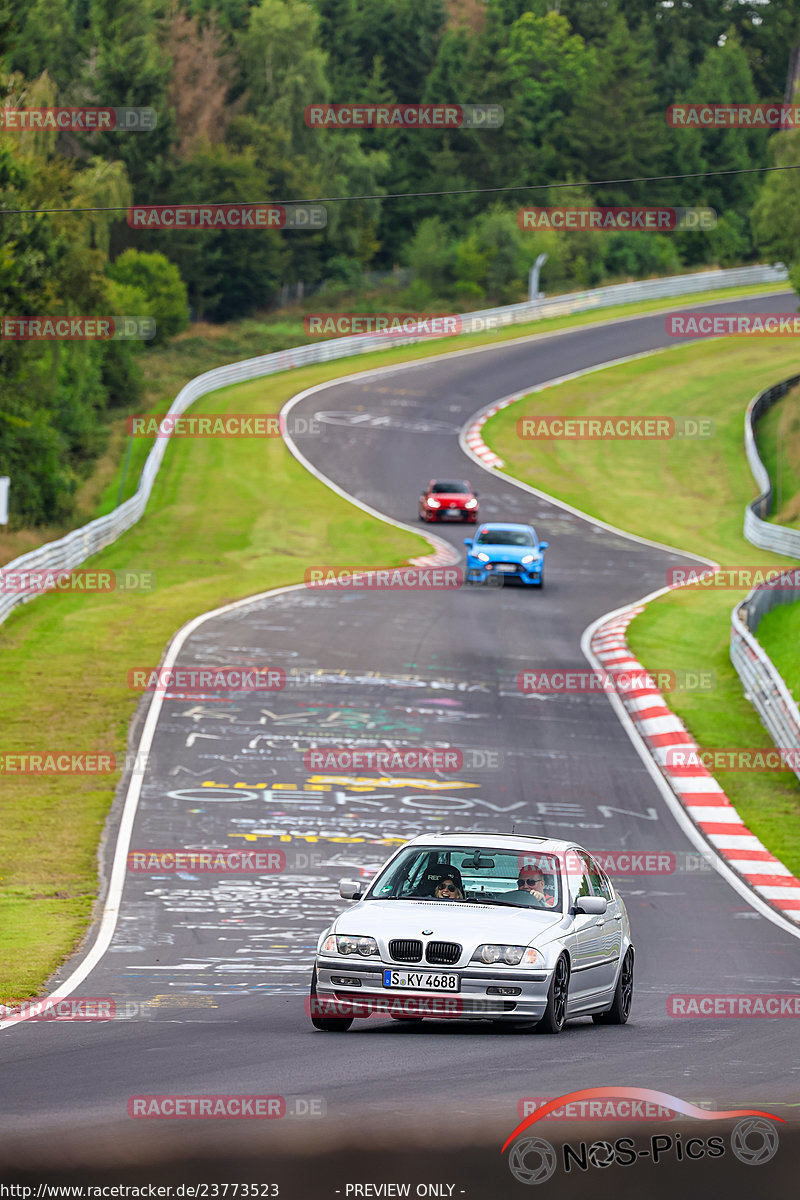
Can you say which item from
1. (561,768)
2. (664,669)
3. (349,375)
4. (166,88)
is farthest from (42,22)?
(561,768)

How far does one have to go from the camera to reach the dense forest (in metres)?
56.1

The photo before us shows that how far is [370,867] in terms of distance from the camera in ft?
59.6

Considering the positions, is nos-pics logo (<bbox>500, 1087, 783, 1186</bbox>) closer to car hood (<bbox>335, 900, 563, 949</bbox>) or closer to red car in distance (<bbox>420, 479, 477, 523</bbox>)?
car hood (<bbox>335, 900, 563, 949</bbox>)

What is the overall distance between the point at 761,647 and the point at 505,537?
10.6m

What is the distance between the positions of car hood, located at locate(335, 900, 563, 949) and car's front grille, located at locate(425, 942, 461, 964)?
1.9 inches

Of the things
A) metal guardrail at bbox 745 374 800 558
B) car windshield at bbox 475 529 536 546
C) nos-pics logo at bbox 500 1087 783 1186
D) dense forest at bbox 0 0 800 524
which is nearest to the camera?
nos-pics logo at bbox 500 1087 783 1186

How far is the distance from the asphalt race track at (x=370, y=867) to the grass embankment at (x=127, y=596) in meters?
0.80

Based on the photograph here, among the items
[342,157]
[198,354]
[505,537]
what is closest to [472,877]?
[505,537]

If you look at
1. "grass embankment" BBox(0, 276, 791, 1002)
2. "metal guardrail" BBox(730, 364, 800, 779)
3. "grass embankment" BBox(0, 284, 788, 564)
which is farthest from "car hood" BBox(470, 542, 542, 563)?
"grass embankment" BBox(0, 284, 788, 564)

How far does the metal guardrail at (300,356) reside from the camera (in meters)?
37.5

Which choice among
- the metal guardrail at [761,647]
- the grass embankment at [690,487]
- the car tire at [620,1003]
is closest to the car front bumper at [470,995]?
the car tire at [620,1003]

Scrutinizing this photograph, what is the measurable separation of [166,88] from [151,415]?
3483 cm

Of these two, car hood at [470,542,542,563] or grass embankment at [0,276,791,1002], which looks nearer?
grass embankment at [0,276,791,1002]

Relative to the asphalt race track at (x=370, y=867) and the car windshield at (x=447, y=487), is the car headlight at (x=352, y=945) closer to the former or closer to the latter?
the asphalt race track at (x=370, y=867)
